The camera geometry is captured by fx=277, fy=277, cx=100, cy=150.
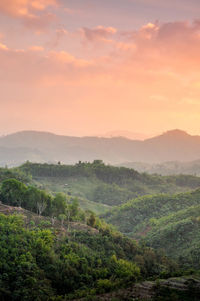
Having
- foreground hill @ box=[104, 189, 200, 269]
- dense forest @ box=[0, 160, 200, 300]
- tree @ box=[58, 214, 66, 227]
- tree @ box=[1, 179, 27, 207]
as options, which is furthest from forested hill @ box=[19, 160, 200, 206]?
tree @ box=[58, 214, 66, 227]

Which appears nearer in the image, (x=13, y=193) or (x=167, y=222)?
(x=13, y=193)

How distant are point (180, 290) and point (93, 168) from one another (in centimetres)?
13944

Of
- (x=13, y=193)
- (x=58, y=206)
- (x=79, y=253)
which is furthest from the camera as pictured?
(x=58, y=206)

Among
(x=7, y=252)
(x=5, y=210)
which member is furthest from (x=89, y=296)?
(x=5, y=210)

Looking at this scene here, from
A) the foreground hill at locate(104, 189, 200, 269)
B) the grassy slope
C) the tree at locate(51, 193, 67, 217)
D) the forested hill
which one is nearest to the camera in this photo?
the tree at locate(51, 193, 67, 217)

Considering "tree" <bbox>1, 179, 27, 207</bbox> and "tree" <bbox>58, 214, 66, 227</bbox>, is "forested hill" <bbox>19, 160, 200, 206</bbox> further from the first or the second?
"tree" <bbox>58, 214, 66, 227</bbox>

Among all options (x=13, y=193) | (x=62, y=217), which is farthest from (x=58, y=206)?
(x=13, y=193)

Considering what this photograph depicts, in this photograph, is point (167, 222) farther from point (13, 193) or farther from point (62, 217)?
point (13, 193)

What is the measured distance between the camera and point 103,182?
164m

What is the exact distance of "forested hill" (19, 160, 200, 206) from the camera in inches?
5704

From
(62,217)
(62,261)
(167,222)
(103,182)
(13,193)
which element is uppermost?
(13,193)

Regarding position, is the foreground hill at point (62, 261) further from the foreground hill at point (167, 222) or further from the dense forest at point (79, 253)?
the foreground hill at point (167, 222)

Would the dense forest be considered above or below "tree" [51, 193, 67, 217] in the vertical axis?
below

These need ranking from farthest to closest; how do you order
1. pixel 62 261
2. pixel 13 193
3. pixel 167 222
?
pixel 167 222 → pixel 13 193 → pixel 62 261
